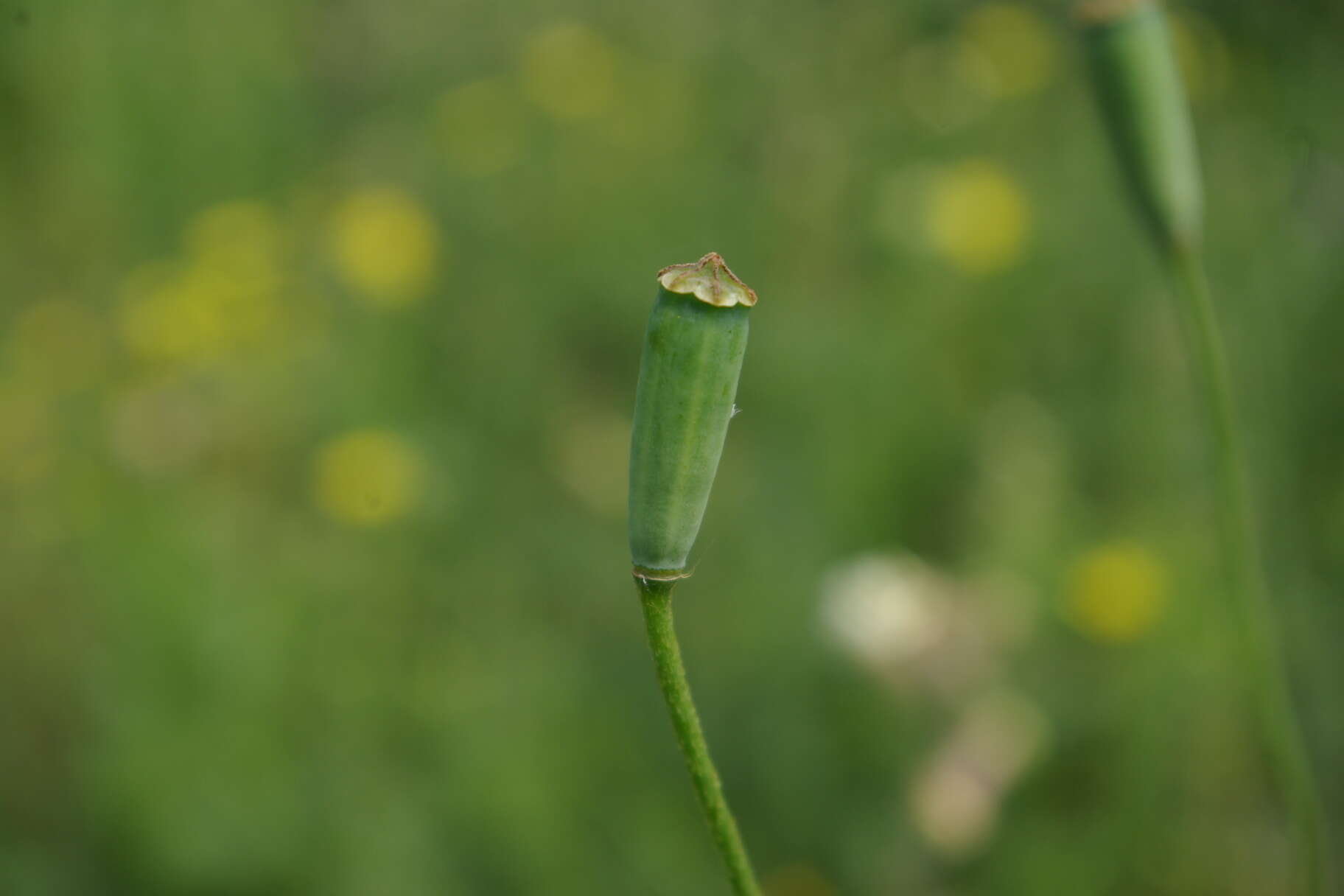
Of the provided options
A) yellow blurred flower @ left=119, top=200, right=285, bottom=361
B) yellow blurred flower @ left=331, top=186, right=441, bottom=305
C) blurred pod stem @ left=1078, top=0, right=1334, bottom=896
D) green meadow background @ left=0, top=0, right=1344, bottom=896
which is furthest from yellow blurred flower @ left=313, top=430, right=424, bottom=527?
blurred pod stem @ left=1078, top=0, right=1334, bottom=896

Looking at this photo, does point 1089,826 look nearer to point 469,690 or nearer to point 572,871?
point 572,871

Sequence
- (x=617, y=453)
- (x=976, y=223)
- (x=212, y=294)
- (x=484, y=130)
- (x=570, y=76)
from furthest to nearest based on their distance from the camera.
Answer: (x=570, y=76) < (x=484, y=130) < (x=976, y=223) < (x=212, y=294) < (x=617, y=453)

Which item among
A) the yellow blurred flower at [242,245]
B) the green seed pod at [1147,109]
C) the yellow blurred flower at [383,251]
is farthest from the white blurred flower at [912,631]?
the yellow blurred flower at [242,245]

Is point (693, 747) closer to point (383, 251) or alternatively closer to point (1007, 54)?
point (383, 251)

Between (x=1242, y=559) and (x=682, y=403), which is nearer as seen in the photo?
(x=682, y=403)

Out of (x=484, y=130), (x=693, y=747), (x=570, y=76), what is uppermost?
(x=570, y=76)

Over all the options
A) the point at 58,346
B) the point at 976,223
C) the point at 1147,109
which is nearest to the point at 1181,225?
the point at 1147,109

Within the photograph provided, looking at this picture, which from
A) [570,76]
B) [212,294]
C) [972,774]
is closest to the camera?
[972,774]

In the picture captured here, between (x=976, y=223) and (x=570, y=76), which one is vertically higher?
(x=570, y=76)

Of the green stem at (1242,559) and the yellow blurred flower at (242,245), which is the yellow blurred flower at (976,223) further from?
the green stem at (1242,559)
